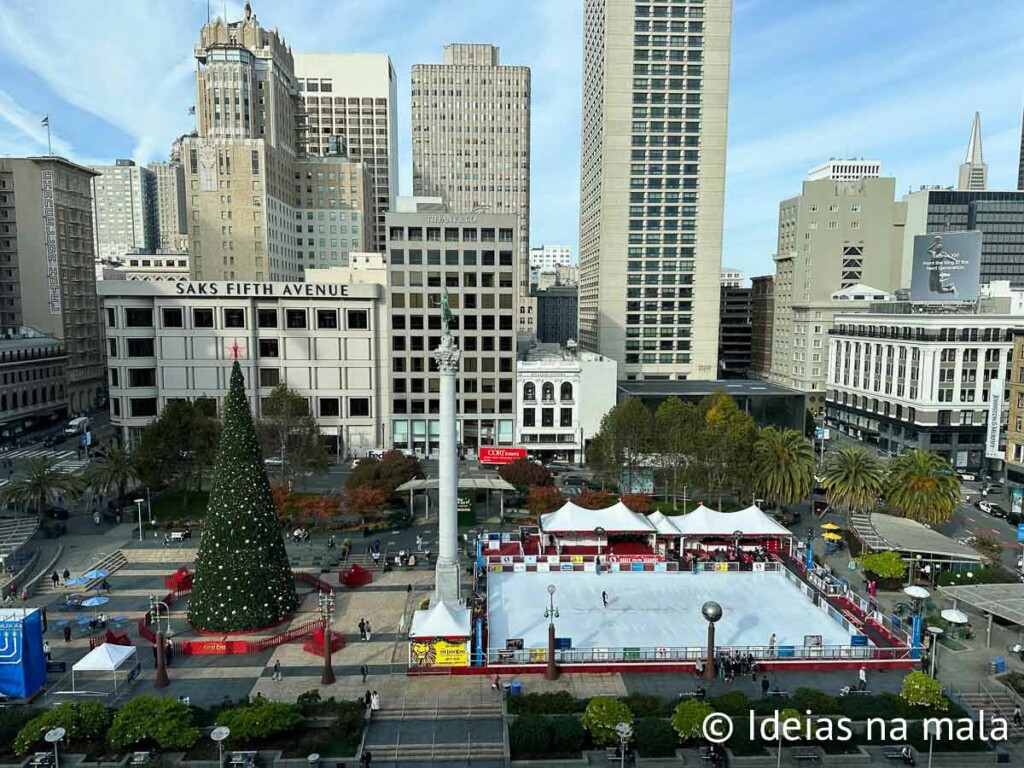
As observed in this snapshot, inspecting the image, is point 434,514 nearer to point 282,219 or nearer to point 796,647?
point 796,647

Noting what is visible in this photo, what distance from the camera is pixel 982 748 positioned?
29547 mm

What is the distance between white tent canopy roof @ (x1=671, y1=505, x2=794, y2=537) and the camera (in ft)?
176

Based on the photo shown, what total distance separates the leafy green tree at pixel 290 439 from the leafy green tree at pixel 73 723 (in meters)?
43.0

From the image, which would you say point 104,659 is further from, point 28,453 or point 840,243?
point 840,243

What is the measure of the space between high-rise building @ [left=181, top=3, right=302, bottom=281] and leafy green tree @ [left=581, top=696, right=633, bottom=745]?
108120mm

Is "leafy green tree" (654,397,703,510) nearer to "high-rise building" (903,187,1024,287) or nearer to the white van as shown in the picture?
the white van

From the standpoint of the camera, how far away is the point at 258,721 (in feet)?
94.3

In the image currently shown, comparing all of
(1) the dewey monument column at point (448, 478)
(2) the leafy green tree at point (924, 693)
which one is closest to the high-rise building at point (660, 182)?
(1) the dewey monument column at point (448, 478)

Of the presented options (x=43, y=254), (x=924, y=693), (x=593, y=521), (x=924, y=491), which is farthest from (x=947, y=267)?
(x=43, y=254)

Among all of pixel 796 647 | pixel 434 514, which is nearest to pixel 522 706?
pixel 796 647

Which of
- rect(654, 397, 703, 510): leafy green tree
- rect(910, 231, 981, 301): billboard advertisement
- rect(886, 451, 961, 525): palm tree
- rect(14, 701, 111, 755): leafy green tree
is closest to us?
rect(14, 701, 111, 755): leafy green tree

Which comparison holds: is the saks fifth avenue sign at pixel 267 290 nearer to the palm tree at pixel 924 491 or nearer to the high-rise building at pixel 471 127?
the palm tree at pixel 924 491

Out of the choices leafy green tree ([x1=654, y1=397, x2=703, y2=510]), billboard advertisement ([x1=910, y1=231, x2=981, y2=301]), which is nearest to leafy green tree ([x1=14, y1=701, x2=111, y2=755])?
leafy green tree ([x1=654, y1=397, x2=703, y2=510])

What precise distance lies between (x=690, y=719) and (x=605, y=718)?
348cm
